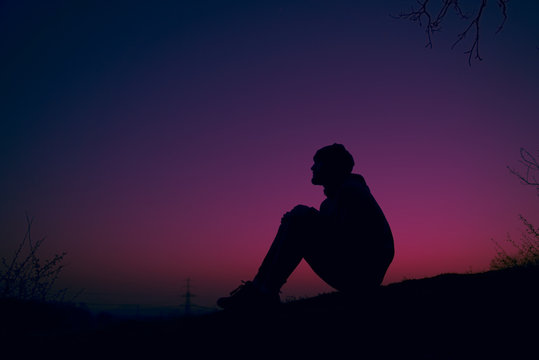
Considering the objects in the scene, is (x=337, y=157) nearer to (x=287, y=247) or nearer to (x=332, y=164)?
(x=332, y=164)

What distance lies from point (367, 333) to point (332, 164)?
4.69ft

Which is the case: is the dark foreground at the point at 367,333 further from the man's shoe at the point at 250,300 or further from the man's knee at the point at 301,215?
the man's knee at the point at 301,215

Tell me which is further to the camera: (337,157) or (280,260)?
(337,157)

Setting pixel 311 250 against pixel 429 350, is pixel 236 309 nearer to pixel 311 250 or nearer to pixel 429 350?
pixel 311 250

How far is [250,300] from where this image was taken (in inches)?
89.8

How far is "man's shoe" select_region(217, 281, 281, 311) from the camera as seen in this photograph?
2260 millimetres

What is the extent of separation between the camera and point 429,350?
4.98 ft

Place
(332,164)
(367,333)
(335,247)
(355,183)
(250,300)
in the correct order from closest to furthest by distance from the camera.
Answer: (367,333) → (250,300) → (335,247) → (355,183) → (332,164)

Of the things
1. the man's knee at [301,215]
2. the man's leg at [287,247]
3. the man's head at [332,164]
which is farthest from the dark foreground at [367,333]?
the man's head at [332,164]

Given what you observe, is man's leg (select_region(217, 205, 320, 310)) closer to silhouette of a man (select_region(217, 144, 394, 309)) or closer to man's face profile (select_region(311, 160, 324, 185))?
silhouette of a man (select_region(217, 144, 394, 309))

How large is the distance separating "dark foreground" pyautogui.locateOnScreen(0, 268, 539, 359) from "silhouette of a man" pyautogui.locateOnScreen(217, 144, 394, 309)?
20 centimetres

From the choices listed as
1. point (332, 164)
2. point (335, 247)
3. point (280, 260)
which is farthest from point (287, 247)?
point (332, 164)

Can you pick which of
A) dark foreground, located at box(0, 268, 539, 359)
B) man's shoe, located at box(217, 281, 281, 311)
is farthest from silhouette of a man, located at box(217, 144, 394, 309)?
dark foreground, located at box(0, 268, 539, 359)

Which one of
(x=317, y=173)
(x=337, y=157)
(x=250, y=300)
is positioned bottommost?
(x=250, y=300)
